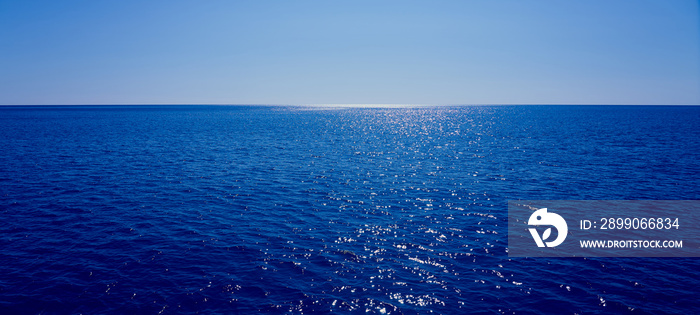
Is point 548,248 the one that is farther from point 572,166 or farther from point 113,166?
point 113,166

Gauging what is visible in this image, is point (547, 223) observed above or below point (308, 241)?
above

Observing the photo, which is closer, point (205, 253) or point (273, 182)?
point (205, 253)

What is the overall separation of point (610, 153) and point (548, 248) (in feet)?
201

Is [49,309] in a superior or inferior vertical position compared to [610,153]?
inferior

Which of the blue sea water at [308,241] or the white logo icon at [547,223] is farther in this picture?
the white logo icon at [547,223]

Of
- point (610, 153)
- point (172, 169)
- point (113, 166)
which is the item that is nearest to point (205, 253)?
point (172, 169)

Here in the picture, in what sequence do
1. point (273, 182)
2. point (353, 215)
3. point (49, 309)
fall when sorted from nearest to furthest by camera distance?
point (49, 309) → point (353, 215) → point (273, 182)

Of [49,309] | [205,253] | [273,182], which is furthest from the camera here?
[273,182]

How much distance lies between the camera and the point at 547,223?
1377 inches

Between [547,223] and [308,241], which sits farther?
[547,223]

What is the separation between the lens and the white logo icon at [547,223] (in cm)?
3077

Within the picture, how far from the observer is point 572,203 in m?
40.7

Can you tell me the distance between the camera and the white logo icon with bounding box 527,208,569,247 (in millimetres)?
30766

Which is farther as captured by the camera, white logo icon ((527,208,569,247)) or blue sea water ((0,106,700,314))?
white logo icon ((527,208,569,247))
